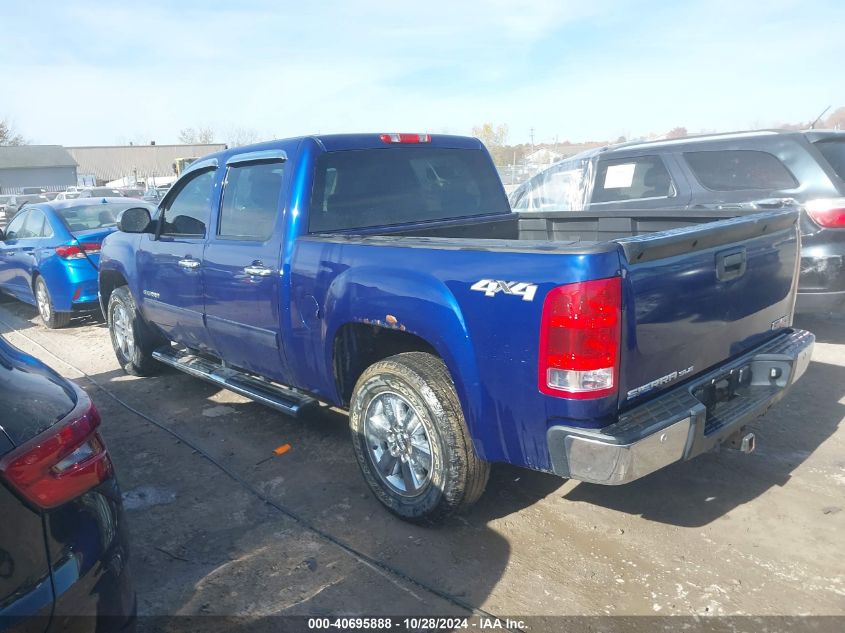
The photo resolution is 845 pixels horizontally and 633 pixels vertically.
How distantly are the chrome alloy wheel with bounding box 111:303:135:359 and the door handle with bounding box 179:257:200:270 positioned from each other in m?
1.46

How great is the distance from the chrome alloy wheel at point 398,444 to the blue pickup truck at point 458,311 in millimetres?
12

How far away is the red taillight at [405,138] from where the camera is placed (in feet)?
14.4

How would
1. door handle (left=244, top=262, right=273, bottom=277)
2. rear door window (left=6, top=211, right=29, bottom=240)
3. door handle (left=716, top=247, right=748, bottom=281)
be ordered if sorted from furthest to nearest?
1. rear door window (left=6, top=211, right=29, bottom=240)
2. door handle (left=244, top=262, right=273, bottom=277)
3. door handle (left=716, top=247, right=748, bottom=281)

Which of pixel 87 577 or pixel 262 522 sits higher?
pixel 87 577

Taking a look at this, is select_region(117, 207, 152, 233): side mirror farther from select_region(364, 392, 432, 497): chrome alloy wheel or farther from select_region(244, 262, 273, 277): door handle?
select_region(364, 392, 432, 497): chrome alloy wheel

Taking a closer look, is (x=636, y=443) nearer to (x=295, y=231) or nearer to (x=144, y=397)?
(x=295, y=231)

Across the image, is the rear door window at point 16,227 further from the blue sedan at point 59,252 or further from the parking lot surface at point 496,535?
the parking lot surface at point 496,535

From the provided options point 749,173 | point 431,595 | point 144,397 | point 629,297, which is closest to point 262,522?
point 431,595

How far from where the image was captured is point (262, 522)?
141 inches

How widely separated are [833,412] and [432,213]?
3.11m

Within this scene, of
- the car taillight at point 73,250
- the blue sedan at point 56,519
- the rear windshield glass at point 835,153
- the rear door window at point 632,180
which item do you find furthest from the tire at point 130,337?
the rear windshield glass at point 835,153

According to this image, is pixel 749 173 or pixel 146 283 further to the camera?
pixel 749 173

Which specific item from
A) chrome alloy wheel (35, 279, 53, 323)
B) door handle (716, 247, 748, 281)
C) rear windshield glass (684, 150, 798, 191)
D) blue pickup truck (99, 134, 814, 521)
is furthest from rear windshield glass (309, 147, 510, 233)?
chrome alloy wheel (35, 279, 53, 323)

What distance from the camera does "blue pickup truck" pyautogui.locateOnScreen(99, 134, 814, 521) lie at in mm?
2594
